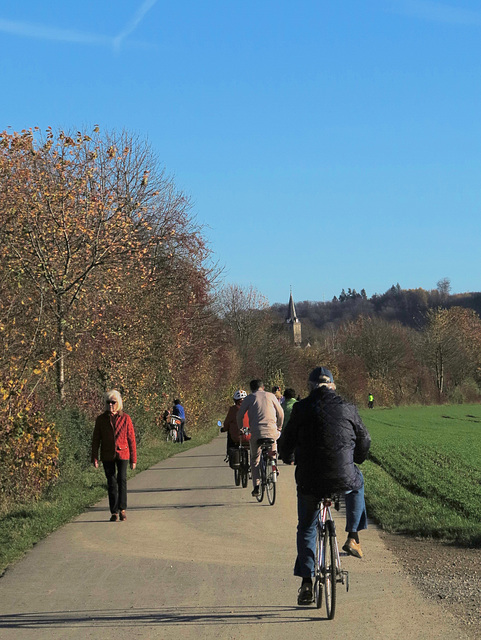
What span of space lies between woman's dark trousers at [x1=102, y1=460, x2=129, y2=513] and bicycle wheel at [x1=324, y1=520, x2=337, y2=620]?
618 cm

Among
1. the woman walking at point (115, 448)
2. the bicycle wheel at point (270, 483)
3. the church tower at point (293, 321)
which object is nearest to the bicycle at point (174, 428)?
the bicycle wheel at point (270, 483)

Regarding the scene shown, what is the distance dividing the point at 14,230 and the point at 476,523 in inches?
408

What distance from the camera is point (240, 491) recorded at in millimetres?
16594

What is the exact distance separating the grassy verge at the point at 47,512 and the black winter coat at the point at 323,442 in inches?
146

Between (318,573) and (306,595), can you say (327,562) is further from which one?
(306,595)

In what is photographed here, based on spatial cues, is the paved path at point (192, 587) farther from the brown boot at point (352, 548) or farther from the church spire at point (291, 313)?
the church spire at point (291, 313)

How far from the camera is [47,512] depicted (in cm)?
1337

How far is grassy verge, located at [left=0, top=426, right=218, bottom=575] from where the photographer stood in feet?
34.7

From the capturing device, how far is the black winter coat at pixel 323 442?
711 centimetres

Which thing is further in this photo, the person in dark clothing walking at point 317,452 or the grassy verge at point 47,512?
the grassy verge at point 47,512

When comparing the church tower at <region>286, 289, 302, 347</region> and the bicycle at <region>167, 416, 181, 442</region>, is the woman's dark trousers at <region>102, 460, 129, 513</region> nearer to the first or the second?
the bicycle at <region>167, 416, 181, 442</region>

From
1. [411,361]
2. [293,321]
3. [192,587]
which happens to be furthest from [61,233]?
[293,321]

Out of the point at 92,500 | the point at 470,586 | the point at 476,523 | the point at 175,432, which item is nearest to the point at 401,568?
the point at 470,586

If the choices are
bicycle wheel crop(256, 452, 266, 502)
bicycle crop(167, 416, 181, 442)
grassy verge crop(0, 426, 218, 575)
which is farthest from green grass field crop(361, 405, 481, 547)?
bicycle crop(167, 416, 181, 442)
